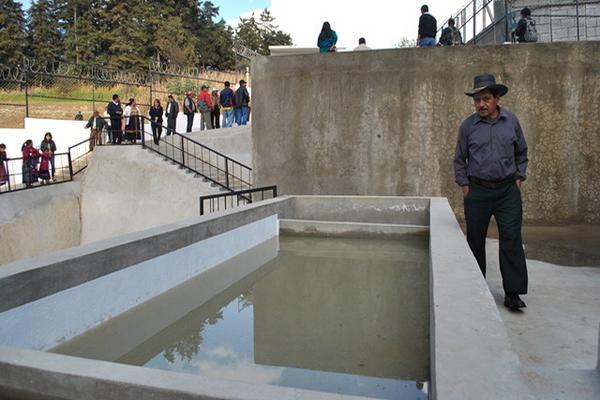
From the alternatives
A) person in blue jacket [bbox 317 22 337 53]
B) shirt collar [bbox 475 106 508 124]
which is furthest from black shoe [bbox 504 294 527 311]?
person in blue jacket [bbox 317 22 337 53]

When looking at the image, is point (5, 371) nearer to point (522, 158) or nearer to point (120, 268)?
point (120, 268)

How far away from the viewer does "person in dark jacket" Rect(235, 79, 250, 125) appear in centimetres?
1565

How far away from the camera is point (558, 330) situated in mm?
3113

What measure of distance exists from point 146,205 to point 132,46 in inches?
1584

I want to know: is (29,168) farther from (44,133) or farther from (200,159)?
(44,133)

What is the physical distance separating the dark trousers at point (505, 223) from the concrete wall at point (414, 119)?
16.9 feet

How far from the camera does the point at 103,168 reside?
14.4m

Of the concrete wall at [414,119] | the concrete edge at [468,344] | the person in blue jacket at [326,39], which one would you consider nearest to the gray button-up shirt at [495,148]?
the concrete edge at [468,344]

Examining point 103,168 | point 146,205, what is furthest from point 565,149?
point 103,168

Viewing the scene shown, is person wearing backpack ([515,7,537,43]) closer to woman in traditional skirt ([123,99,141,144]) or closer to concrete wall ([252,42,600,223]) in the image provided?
concrete wall ([252,42,600,223])

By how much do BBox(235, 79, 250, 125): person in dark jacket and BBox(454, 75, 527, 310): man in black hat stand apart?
12.3 m

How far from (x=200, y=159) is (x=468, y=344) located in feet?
43.2

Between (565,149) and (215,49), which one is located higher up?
(215,49)

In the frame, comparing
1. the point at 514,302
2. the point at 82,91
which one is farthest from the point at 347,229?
the point at 82,91
